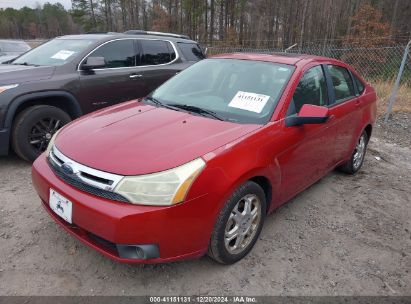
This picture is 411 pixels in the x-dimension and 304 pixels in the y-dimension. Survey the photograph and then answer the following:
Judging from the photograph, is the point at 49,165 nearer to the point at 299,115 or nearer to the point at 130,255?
the point at 130,255

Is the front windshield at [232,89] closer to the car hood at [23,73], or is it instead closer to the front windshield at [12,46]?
the car hood at [23,73]

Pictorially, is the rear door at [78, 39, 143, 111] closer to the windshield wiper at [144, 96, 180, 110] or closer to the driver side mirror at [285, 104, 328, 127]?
the windshield wiper at [144, 96, 180, 110]

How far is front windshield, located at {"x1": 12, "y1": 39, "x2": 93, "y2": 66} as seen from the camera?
5.01 m

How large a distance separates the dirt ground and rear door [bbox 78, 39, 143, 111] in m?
1.58

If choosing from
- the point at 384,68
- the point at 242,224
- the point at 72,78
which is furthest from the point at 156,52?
the point at 384,68

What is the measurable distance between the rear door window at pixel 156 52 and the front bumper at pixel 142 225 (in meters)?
3.83

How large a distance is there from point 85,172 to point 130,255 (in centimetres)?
62

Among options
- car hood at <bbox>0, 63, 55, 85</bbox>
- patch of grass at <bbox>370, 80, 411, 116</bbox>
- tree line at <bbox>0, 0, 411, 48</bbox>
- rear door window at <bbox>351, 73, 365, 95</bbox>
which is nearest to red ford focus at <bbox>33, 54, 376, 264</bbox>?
rear door window at <bbox>351, 73, 365, 95</bbox>

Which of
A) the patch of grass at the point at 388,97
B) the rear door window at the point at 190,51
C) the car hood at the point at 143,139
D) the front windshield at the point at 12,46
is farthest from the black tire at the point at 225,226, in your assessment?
the front windshield at the point at 12,46

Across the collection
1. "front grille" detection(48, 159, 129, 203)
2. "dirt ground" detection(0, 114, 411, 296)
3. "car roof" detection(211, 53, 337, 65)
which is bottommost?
"dirt ground" detection(0, 114, 411, 296)

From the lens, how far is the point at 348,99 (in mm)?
4105

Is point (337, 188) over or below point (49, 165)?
below

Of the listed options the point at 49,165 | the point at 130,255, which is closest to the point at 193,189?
the point at 130,255

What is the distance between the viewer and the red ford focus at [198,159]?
2197 mm
